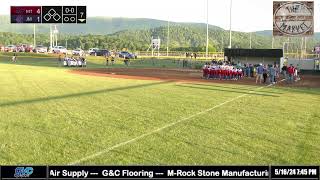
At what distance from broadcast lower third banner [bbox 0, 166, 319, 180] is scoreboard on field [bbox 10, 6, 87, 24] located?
24.3 meters

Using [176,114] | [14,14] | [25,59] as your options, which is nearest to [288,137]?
[176,114]

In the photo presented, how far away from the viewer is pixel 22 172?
7.09 metres

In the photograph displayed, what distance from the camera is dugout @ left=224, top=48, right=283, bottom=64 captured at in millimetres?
51875

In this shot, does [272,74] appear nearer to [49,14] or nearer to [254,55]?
[49,14]

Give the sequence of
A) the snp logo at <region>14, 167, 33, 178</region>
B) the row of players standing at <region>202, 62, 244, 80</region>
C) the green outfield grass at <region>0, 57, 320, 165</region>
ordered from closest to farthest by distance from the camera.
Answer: the snp logo at <region>14, 167, 33, 178</region> < the green outfield grass at <region>0, 57, 320, 165</region> < the row of players standing at <region>202, 62, 244, 80</region>

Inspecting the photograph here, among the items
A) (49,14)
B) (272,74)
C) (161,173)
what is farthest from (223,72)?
(161,173)

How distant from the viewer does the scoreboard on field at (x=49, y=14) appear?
3095 centimetres

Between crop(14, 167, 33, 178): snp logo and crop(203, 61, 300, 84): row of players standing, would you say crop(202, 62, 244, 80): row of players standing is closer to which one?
crop(203, 61, 300, 84): row of players standing

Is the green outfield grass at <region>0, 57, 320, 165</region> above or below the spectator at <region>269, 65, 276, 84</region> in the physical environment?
below

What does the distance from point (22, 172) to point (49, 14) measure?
26345 millimetres

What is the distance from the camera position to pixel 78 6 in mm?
31141

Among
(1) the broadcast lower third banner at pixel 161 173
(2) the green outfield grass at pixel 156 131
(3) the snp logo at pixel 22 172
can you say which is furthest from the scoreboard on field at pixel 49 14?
(1) the broadcast lower third banner at pixel 161 173

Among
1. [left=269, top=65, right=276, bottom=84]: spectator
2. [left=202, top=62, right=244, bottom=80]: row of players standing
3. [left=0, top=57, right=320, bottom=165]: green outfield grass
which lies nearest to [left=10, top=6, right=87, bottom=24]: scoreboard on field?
[left=0, top=57, right=320, bottom=165]: green outfield grass

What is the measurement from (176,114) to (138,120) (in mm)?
2083
